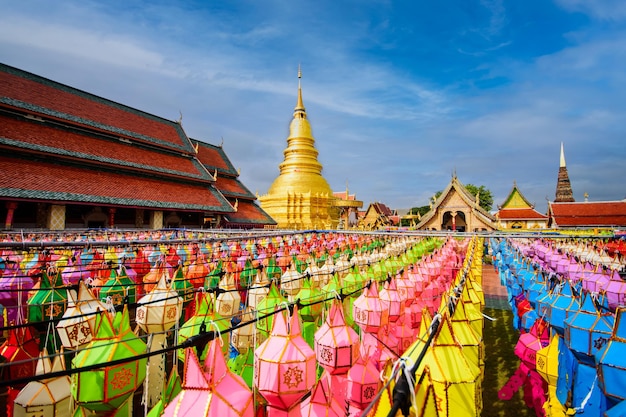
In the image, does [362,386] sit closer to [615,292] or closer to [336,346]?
[336,346]

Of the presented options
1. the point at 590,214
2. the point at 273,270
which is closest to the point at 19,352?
the point at 273,270

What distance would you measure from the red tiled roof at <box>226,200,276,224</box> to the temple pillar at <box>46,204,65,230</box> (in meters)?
11.9

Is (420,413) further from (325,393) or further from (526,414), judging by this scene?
(526,414)

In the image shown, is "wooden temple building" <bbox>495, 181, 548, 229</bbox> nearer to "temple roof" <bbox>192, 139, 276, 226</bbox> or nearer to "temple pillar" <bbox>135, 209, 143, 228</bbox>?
"temple roof" <bbox>192, 139, 276, 226</bbox>

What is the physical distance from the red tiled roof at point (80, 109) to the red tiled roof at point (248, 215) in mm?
6810

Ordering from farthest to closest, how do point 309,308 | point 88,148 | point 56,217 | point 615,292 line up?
1. point 88,148
2. point 56,217
3. point 615,292
4. point 309,308

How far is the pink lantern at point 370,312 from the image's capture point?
423 centimetres

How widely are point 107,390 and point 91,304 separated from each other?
147 centimetres

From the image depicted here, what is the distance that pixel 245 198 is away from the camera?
33.5 metres

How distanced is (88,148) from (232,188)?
13.0 m

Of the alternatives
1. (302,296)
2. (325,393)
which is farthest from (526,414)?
(325,393)

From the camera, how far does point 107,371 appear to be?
277cm

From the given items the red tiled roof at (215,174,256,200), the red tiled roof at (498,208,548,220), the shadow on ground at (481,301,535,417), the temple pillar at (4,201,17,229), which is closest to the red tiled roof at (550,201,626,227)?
the red tiled roof at (498,208,548,220)

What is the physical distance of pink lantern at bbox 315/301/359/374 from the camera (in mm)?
3355
